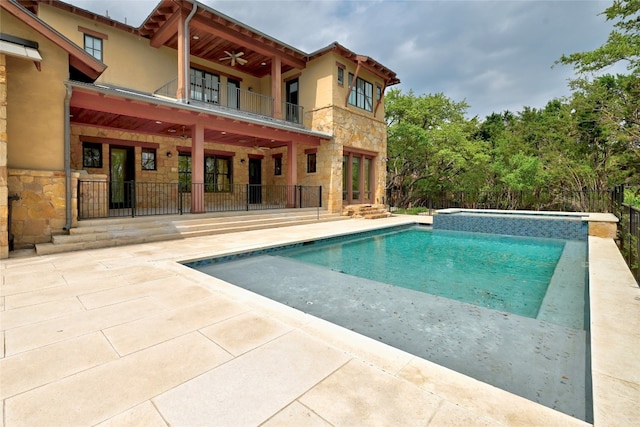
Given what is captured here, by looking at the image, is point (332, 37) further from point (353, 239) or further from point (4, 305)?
point (4, 305)

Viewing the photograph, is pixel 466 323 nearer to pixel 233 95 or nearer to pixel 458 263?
pixel 458 263

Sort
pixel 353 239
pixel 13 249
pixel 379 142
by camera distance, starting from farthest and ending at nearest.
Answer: pixel 379 142
pixel 353 239
pixel 13 249

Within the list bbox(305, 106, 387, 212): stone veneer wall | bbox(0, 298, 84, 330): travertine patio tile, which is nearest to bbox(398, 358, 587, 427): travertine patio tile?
bbox(0, 298, 84, 330): travertine patio tile

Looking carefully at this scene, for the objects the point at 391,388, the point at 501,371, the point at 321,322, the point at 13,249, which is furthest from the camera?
the point at 13,249

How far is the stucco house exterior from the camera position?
21.2 feet

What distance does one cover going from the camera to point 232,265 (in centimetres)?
593

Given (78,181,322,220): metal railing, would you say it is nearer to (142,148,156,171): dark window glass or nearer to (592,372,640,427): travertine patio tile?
(142,148,156,171): dark window glass

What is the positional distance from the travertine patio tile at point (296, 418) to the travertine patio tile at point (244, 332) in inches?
30.8

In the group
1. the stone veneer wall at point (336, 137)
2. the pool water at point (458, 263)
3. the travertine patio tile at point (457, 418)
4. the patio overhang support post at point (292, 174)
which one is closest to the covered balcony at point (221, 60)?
the stone veneer wall at point (336, 137)

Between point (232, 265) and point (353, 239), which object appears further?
point (353, 239)

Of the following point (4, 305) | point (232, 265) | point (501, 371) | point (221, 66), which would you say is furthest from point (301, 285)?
point (221, 66)

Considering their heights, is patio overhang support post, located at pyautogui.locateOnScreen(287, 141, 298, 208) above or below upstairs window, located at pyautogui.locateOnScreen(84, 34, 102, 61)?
below

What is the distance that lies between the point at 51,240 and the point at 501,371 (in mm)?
8521

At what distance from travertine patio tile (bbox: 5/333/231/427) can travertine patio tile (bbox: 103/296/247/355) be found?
0.59 ft
